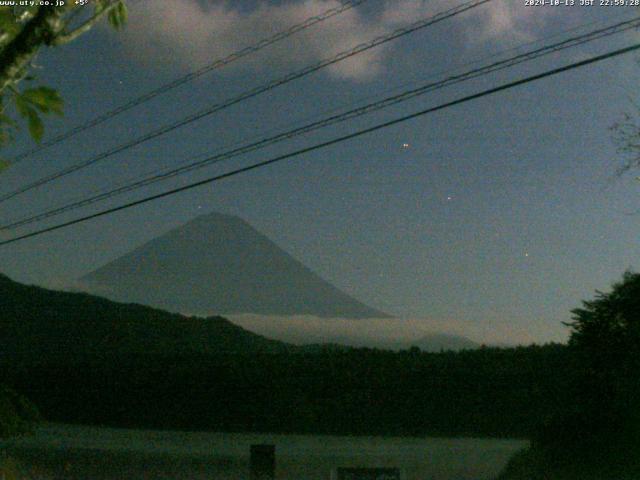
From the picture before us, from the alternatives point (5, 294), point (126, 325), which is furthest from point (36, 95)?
point (5, 294)

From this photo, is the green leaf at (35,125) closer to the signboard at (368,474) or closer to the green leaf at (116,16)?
the green leaf at (116,16)

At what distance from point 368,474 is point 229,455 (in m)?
11.4

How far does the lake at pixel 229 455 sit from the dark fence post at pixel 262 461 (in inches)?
79.0

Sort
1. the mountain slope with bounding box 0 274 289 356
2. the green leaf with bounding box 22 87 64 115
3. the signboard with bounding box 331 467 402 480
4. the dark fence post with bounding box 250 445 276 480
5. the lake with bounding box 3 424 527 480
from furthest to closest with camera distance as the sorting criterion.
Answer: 1. the mountain slope with bounding box 0 274 289 356
2. the lake with bounding box 3 424 527 480
3. the dark fence post with bounding box 250 445 276 480
4. the signboard with bounding box 331 467 402 480
5. the green leaf with bounding box 22 87 64 115

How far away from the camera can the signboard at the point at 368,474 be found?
354 inches

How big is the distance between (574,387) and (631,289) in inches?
62.5

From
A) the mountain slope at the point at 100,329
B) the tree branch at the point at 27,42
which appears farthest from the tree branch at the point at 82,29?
the mountain slope at the point at 100,329

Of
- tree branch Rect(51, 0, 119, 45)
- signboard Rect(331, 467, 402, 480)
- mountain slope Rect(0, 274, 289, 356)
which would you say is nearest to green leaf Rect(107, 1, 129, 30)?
tree branch Rect(51, 0, 119, 45)

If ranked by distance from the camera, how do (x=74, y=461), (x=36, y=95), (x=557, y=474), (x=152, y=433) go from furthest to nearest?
(x=152, y=433)
(x=74, y=461)
(x=557, y=474)
(x=36, y=95)

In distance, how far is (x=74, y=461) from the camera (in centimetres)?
1816

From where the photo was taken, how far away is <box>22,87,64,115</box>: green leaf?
3.82 m

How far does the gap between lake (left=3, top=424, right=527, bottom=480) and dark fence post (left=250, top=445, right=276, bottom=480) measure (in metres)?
2.01

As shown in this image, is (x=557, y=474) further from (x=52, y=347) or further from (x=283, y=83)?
(x=52, y=347)

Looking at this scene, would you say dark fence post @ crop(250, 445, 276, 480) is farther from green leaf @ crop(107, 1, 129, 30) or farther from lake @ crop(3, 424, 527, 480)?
green leaf @ crop(107, 1, 129, 30)
